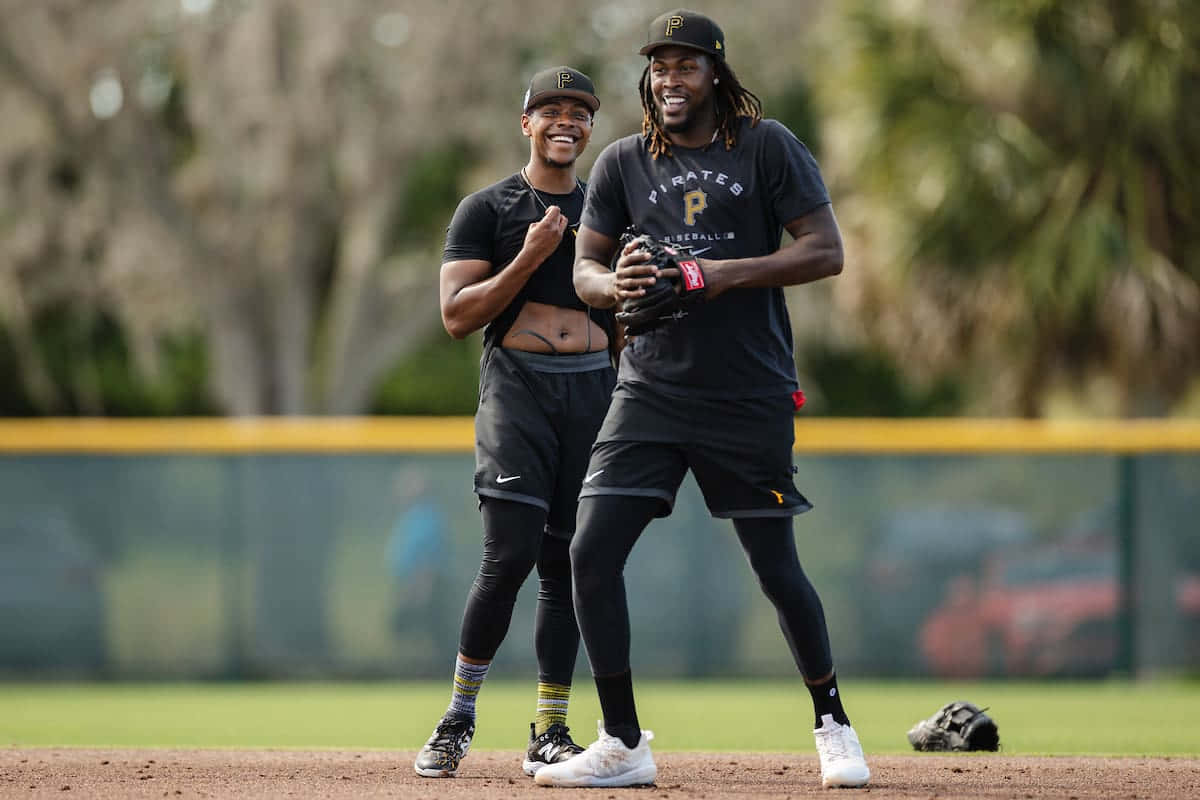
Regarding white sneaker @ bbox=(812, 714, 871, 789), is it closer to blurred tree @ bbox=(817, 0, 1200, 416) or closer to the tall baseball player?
the tall baseball player

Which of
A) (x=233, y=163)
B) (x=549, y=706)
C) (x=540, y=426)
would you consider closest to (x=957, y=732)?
(x=549, y=706)

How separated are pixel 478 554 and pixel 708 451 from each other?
796cm

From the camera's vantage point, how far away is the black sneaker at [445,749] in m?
5.98

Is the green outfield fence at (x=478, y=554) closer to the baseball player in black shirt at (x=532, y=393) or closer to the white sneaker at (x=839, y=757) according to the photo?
the baseball player in black shirt at (x=532, y=393)

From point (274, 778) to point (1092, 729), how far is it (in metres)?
5.18

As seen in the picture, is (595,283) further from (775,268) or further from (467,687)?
(467,687)

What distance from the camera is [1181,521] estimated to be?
13.2 metres

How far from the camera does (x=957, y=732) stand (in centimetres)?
716

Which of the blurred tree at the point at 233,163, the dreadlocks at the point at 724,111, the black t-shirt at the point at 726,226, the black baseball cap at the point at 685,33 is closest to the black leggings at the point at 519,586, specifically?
the black t-shirt at the point at 726,226

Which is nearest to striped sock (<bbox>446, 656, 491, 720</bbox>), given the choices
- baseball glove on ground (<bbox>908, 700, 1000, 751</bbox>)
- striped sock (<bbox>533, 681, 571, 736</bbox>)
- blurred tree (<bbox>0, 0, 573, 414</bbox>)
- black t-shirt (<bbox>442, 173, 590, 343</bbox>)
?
striped sock (<bbox>533, 681, 571, 736</bbox>)

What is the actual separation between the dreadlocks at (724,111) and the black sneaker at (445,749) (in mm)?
2030

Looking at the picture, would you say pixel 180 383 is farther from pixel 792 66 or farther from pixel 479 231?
pixel 479 231

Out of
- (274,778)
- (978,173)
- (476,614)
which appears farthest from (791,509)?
(978,173)

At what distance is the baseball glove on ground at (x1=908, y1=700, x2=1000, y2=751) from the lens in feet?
23.4
